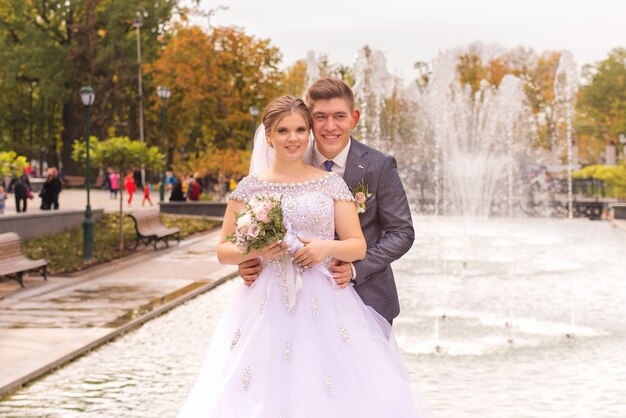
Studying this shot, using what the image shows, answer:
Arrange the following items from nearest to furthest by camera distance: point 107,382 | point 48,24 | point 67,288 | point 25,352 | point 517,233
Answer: point 107,382, point 25,352, point 67,288, point 517,233, point 48,24

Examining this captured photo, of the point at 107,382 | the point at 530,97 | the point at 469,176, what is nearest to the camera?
the point at 107,382

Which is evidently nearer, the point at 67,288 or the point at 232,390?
the point at 232,390

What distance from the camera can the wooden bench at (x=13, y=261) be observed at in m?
18.3

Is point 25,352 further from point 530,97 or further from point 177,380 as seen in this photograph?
point 530,97

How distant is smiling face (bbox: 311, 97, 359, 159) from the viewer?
17.1ft

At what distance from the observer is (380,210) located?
543cm

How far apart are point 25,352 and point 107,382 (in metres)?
1.90

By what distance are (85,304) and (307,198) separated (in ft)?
38.5

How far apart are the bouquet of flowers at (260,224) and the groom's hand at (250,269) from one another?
0.29 meters

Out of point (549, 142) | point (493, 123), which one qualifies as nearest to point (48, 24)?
point (493, 123)

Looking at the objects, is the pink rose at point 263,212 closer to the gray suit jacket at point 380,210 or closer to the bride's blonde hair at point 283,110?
the bride's blonde hair at point 283,110

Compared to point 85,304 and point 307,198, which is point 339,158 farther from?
point 85,304

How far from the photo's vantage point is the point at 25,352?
1167cm

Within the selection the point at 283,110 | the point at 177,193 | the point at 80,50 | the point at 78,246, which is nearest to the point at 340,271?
the point at 283,110
